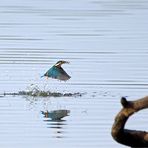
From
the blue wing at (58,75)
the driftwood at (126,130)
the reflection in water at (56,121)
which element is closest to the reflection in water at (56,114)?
the reflection in water at (56,121)

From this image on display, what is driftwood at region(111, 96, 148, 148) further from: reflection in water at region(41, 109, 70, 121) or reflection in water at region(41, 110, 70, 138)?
reflection in water at region(41, 109, 70, 121)

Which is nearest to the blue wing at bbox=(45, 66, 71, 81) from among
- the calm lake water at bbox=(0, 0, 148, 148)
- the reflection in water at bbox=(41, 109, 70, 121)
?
the calm lake water at bbox=(0, 0, 148, 148)

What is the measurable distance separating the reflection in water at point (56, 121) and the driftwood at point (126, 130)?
192 inches

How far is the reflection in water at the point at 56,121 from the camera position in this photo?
14.8 metres

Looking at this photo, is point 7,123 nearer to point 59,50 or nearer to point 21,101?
point 21,101

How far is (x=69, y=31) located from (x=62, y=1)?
52.8 feet

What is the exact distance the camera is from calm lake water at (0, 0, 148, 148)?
14773 mm

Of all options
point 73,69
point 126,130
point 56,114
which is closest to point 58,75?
point 56,114

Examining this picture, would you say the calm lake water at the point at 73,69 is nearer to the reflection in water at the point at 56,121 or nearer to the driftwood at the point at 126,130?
the reflection in water at the point at 56,121

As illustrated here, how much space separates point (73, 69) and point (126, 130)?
12.3 metres

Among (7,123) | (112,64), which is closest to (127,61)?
(112,64)

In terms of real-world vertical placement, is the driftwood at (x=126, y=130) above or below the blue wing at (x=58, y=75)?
below

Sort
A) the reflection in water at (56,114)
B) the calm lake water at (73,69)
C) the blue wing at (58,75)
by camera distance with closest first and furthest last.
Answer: the calm lake water at (73,69), the reflection in water at (56,114), the blue wing at (58,75)

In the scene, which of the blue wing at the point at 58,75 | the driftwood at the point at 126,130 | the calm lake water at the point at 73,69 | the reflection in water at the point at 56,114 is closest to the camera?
the driftwood at the point at 126,130
